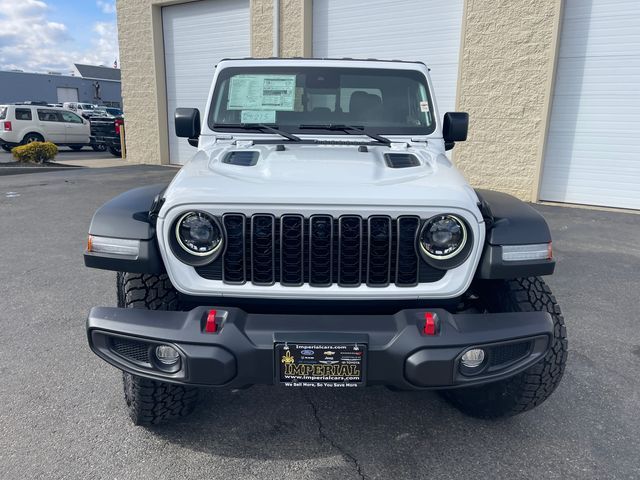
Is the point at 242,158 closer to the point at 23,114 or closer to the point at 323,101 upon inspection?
the point at 323,101

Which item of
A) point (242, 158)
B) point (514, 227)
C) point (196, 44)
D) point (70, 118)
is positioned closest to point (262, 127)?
point (242, 158)

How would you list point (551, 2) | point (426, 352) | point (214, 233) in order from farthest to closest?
point (551, 2)
point (214, 233)
point (426, 352)

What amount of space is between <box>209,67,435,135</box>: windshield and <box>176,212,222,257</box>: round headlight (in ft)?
4.13

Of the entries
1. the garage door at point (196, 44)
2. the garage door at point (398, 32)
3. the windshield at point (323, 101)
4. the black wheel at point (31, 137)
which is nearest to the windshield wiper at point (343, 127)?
the windshield at point (323, 101)

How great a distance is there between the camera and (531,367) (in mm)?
2316

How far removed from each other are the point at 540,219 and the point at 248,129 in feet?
5.99

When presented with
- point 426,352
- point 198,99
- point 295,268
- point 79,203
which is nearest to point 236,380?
point 295,268

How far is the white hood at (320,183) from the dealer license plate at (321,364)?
1.91 ft

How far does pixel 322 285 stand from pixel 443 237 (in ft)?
1.82

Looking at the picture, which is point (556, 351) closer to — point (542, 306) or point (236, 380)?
point (542, 306)

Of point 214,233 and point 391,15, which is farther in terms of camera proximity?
point 391,15

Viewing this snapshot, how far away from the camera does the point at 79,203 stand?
8961 mm

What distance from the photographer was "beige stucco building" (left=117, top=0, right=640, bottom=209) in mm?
8555

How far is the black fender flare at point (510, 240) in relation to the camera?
2191mm
